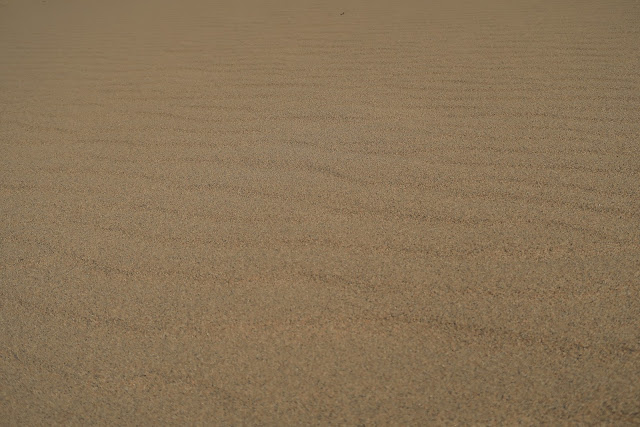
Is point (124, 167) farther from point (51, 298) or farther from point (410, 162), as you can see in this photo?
point (410, 162)

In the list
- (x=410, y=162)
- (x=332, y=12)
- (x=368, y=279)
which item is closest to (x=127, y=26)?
(x=332, y=12)

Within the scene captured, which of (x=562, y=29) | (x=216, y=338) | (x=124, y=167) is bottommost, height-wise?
(x=216, y=338)

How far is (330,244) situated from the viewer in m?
1.65

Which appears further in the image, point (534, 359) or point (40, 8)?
point (40, 8)

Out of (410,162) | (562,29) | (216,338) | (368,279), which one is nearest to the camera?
(216,338)

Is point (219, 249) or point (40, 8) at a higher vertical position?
point (40, 8)

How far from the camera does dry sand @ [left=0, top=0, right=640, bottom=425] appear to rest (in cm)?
119

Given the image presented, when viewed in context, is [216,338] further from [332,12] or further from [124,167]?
[332,12]

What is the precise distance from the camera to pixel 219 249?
1662 mm

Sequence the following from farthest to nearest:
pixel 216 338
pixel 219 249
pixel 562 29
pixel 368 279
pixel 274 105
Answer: pixel 562 29
pixel 274 105
pixel 219 249
pixel 368 279
pixel 216 338

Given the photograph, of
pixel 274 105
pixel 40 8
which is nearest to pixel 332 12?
pixel 274 105

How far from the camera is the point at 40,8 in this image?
6551 millimetres

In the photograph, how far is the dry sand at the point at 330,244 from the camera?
1.19m

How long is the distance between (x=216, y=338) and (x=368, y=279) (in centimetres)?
43
